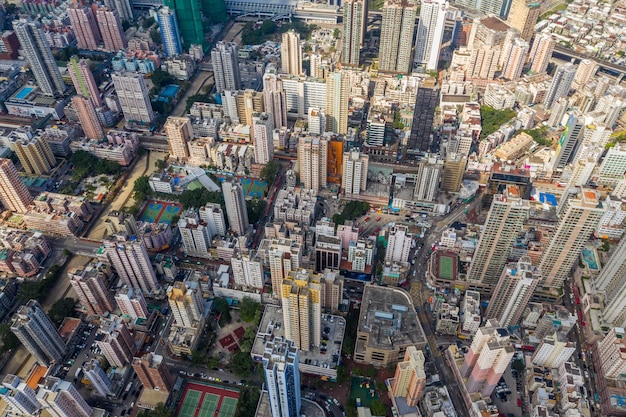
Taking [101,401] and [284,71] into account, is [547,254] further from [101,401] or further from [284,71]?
[284,71]

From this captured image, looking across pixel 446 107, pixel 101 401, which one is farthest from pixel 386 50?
pixel 101 401

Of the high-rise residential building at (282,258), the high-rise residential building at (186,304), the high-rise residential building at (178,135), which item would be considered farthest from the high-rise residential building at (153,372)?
the high-rise residential building at (178,135)

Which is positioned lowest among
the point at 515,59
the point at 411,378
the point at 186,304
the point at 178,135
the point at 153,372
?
the point at 153,372

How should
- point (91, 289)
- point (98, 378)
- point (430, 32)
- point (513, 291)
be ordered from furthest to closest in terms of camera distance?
point (430, 32) < point (91, 289) < point (513, 291) < point (98, 378)

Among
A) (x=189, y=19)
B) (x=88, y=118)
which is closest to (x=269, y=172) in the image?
(x=88, y=118)

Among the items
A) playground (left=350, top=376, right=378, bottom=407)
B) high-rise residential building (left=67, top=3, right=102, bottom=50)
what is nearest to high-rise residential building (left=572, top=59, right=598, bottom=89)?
playground (left=350, top=376, right=378, bottom=407)

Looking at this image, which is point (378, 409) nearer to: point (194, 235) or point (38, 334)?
point (194, 235)

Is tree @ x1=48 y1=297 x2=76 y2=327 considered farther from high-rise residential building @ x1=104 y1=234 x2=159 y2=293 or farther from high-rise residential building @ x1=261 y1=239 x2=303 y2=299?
high-rise residential building @ x1=261 y1=239 x2=303 y2=299
